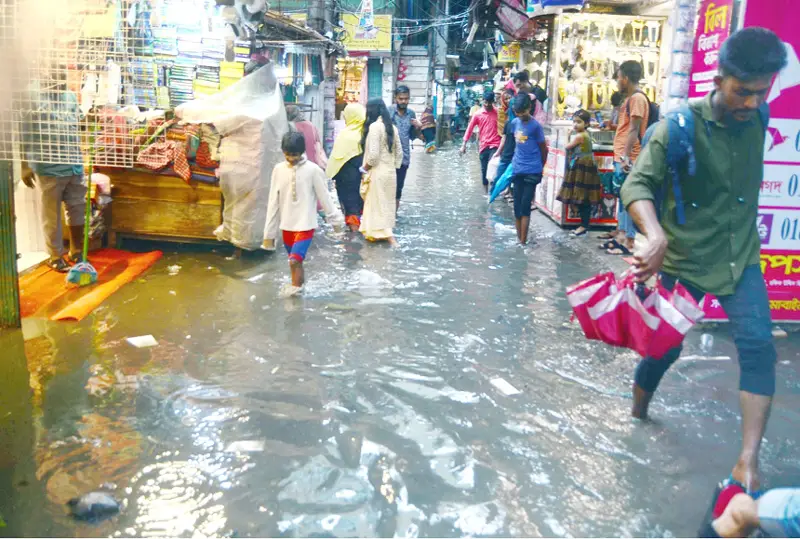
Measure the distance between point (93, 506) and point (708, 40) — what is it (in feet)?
17.5

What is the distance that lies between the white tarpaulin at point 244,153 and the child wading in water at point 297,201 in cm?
114

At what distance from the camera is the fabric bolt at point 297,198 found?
6750mm

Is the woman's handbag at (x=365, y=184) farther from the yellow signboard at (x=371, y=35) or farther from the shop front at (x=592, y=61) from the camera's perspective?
the yellow signboard at (x=371, y=35)

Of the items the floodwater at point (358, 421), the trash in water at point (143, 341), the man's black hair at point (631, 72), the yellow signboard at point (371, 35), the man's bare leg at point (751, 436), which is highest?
the yellow signboard at point (371, 35)

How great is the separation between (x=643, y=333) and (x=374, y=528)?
4.83ft

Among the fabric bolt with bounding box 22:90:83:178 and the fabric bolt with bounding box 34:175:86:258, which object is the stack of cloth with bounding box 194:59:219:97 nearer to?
the fabric bolt with bounding box 34:175:86:258

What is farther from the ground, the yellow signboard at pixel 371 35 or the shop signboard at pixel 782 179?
the yellow signboard at pixel 371 35

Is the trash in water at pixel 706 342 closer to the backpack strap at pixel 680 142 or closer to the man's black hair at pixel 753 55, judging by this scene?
the backpack strap at pixel 680 142

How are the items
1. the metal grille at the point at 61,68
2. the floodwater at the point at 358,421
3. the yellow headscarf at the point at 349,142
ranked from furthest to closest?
the yellow headscarf at the point at 349,142 < the metal grille at the point at 61,68 < the floodwater at the point at 358,421

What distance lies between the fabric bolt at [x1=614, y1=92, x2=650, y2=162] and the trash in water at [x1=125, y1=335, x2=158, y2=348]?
543 centimetres

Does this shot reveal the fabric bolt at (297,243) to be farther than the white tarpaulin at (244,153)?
No

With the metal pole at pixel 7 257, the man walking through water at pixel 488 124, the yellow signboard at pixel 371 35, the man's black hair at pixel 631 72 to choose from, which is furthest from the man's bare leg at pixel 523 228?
the yellow signboard at pixel 371 35

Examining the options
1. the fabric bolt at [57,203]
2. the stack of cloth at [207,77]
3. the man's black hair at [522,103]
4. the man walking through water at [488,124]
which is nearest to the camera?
the fabric bolt at [57,203]

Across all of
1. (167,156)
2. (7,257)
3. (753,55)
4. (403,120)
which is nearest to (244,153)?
(167,156)
